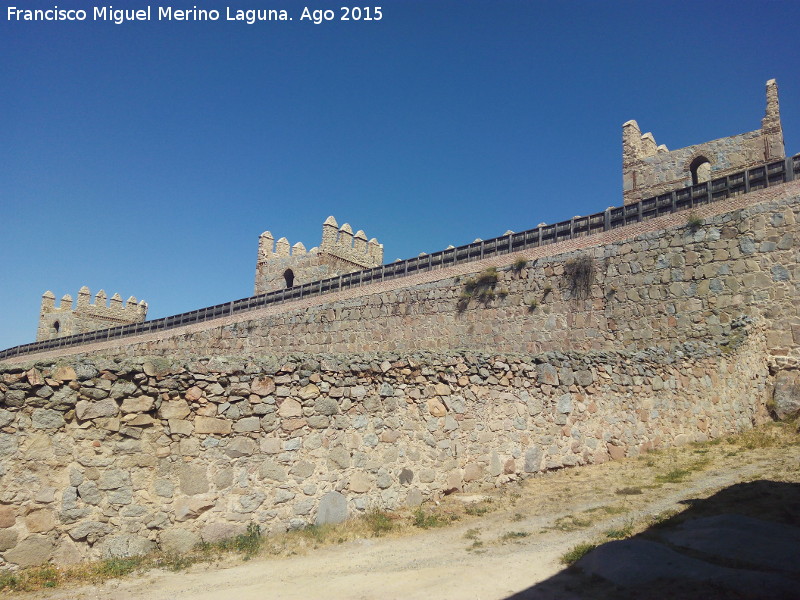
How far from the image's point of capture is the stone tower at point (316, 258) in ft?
109

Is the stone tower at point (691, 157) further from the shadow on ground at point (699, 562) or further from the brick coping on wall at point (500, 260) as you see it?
the shadow on ground at point (699, 562)

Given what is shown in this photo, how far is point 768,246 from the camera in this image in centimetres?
1361

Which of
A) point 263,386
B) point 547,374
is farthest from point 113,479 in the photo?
point 547,374

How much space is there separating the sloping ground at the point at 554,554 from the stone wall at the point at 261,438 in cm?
51

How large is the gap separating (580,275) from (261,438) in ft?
41.3

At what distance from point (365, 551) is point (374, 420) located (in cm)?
180

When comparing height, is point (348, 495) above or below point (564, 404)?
below

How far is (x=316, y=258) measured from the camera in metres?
33.2

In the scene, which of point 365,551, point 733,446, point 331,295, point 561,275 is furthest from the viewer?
point 331,295

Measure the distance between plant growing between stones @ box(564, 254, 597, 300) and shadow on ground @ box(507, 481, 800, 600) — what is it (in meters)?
10.7

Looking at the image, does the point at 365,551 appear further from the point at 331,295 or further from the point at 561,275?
the point at 331,295

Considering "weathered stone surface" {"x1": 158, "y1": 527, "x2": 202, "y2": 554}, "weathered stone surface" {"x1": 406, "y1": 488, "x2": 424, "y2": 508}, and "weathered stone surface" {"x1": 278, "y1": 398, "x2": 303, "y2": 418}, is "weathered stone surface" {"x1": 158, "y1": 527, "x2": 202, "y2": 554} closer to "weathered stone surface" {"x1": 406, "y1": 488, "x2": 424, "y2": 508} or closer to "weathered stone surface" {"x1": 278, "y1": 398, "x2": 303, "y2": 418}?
"weathered stone surface" {"x1": 278, "y1": 398, "x2": 303, "y2": 418}

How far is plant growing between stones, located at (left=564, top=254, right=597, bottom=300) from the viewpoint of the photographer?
16.7 m

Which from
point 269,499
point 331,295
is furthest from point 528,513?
point 331,295
